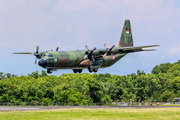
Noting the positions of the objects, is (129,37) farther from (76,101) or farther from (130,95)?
(130,95)

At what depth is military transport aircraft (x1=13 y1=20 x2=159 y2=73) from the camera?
62.0 metres

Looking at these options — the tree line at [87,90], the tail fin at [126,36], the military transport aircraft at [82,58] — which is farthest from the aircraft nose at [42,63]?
the tree line at [87,90]

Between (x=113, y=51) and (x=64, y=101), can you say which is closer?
(x=113, y=51)

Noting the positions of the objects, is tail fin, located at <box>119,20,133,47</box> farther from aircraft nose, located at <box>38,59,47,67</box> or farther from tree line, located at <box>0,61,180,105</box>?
tree line, located at <box>0,61,180,105</box>

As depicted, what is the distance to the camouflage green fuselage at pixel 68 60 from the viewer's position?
61812 mm

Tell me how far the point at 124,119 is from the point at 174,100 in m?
121

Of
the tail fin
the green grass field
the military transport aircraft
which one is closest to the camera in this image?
the military transport aircraft

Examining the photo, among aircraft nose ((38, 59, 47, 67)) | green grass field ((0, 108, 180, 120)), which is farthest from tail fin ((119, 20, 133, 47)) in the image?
aircraft nose ((38, 59, 47, 67))

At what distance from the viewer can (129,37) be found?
270ft

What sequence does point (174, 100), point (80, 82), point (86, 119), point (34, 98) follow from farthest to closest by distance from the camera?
point (174, 100), point (80, 82), point (34, 98), point (86, 119)

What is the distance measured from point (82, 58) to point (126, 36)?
19869mm

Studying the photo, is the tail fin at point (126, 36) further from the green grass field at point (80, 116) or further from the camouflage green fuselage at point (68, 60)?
the green grass field at point (80, 116)

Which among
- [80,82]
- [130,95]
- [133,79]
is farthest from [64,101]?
[133,79]

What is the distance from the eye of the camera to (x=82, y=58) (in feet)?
221
